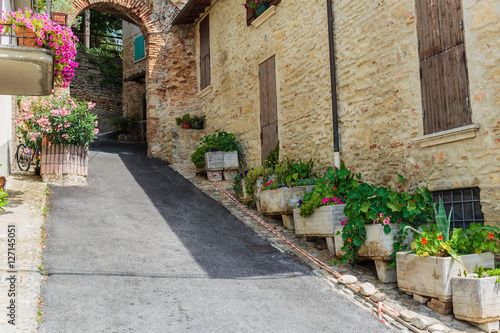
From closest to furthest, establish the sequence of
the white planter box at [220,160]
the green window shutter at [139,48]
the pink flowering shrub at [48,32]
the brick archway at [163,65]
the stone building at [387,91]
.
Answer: the stone building at [387,91], the pink flowering shrub at [48,32], the white planter box at [220,160], the brick archway at [163,65], the green window shutter at [139,48]

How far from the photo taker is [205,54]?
1234cm

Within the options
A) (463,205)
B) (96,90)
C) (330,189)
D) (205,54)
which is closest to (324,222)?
(330,189)

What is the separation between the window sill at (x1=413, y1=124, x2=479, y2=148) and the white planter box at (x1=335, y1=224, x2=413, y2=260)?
117 centimetres

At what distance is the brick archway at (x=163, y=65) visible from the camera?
12719 millimetres

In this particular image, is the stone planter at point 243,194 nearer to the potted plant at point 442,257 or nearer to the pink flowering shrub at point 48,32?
the pink flowering shrub at point 48,32

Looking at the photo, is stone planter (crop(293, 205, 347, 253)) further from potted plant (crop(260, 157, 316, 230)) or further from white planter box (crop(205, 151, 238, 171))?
white planter box (crop(205, 151, 238, 171))

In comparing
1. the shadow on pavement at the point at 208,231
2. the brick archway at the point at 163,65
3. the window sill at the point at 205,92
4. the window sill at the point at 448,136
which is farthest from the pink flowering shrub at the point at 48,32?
the brick archway at the point at 163,65

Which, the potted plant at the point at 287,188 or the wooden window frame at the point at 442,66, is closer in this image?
the wooden window frame at the point at 442,66

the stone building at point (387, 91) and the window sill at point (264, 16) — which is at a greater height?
the window sill at point (264, 16)

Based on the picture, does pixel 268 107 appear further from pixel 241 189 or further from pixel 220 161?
pixel 241 189

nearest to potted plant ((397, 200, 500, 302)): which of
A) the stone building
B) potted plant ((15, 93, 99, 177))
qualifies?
the stone building

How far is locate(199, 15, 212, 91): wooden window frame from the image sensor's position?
12117 mm

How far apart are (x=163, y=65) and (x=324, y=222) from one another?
8.51m

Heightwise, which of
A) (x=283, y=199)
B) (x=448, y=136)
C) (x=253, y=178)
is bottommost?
(x=283, y=199)
